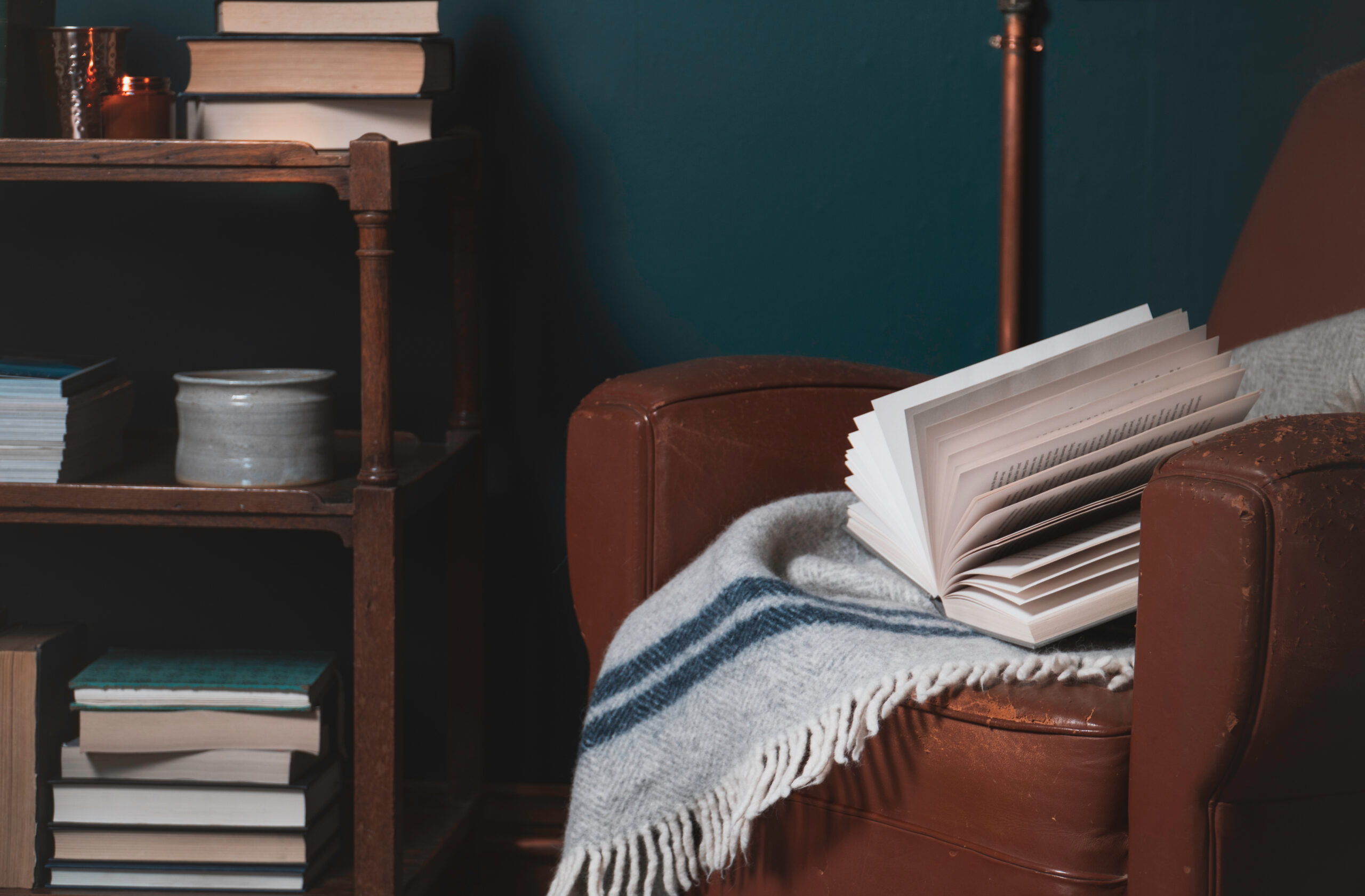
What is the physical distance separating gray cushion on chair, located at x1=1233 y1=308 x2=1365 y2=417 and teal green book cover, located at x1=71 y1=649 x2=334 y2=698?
1.03 m

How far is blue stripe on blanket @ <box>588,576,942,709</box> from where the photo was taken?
3.04 ft

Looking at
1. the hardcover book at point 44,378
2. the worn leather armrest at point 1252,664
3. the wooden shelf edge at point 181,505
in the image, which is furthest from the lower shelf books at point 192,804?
the worn leather armrest at point 1252,664

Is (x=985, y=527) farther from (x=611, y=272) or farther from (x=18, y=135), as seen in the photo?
(x=18, y=135)

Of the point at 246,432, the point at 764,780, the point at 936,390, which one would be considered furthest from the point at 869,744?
the point at 246,432

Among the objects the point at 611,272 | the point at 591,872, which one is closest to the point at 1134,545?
the point at 591,872

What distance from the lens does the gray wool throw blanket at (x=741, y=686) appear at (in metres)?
0.79

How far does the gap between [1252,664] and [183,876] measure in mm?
1104

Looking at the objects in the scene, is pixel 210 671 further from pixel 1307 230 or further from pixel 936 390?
pixel 1307 230

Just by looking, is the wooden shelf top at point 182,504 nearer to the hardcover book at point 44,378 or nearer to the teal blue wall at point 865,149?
the hardcover book at point 44,378

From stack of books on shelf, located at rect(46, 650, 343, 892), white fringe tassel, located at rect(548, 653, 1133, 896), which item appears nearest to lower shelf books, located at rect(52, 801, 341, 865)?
stack of books on shelf, located at rect(46, 650, 343, 892)

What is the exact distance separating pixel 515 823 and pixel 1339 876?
1115mm

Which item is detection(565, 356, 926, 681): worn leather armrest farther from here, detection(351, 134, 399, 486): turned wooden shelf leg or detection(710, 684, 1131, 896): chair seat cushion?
detection(710, 684, 1131, 896): chair seat cushion

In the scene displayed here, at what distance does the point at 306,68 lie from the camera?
3.94ft

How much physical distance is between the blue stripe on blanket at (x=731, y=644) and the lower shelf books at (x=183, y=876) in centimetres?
50
